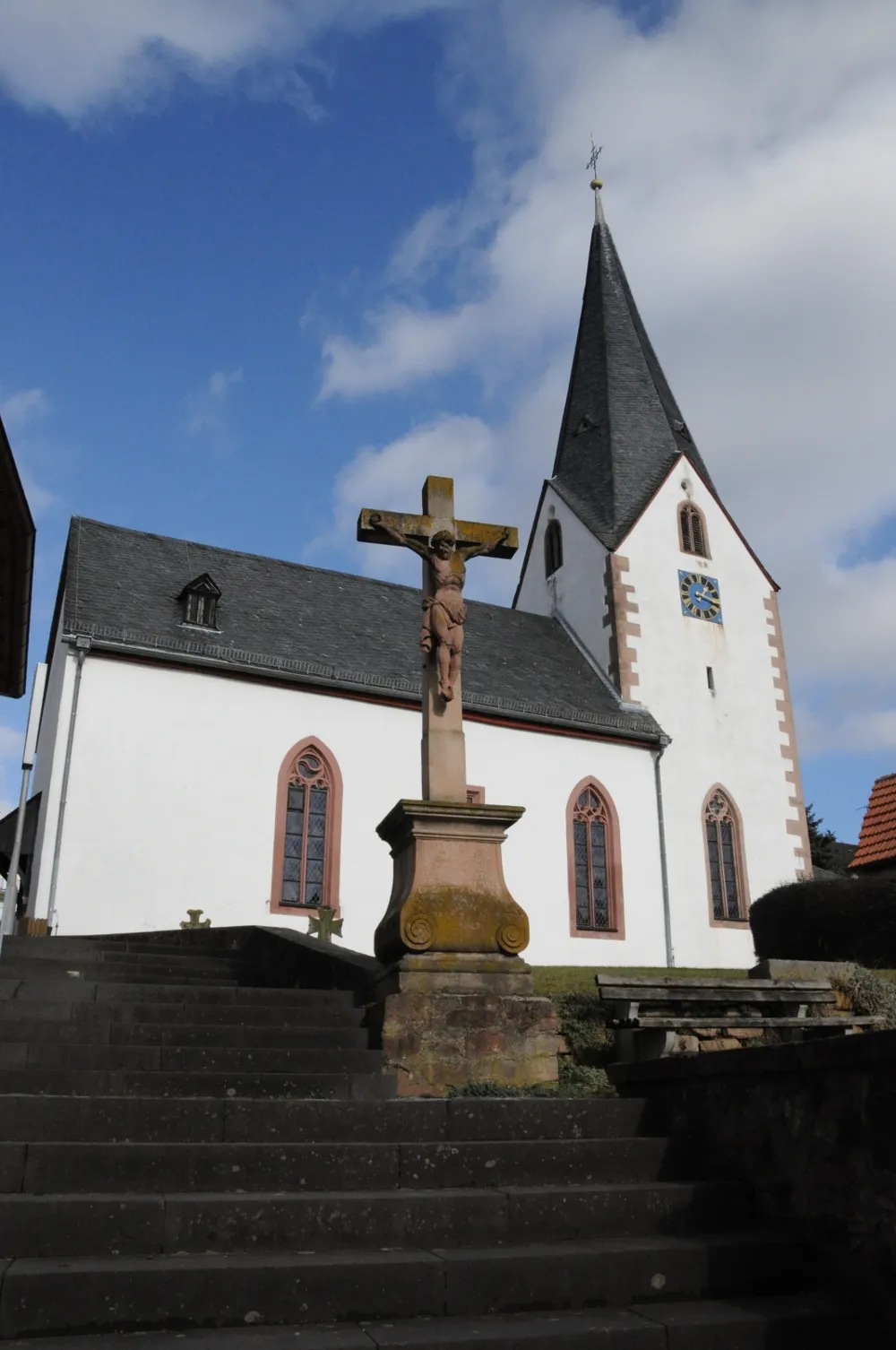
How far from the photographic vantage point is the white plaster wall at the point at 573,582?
2464cm

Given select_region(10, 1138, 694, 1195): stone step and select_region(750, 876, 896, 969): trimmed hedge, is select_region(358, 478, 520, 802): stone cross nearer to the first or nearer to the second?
select_region(10, 1138, 694, 1195): stone step

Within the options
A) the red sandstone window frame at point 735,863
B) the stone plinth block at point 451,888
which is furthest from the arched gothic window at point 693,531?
the stone plinth block at point 451,888

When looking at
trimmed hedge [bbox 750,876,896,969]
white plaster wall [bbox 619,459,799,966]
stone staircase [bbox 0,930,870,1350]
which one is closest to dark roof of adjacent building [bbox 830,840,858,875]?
white plaster wall [bbox 619,459,799,966]

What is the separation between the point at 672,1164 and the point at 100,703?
1384cm

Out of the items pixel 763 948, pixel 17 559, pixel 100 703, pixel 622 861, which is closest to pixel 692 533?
pixel 622 861

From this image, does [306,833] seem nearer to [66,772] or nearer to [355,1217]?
[66,772]

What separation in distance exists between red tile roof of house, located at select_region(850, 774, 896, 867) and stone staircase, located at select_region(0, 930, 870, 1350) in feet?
55.1

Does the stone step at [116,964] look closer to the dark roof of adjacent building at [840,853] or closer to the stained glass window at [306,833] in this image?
the stained glass window at [306,833]

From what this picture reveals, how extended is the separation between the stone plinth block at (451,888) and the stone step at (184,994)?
1.94 ft

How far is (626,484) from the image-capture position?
26.5 metres

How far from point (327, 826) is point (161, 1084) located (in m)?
12.9

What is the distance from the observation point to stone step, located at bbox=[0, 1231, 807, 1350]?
10.5 feet

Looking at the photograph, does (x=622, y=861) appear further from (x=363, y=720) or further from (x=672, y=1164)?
(x=672, y=1164)

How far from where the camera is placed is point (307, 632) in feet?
66.9
